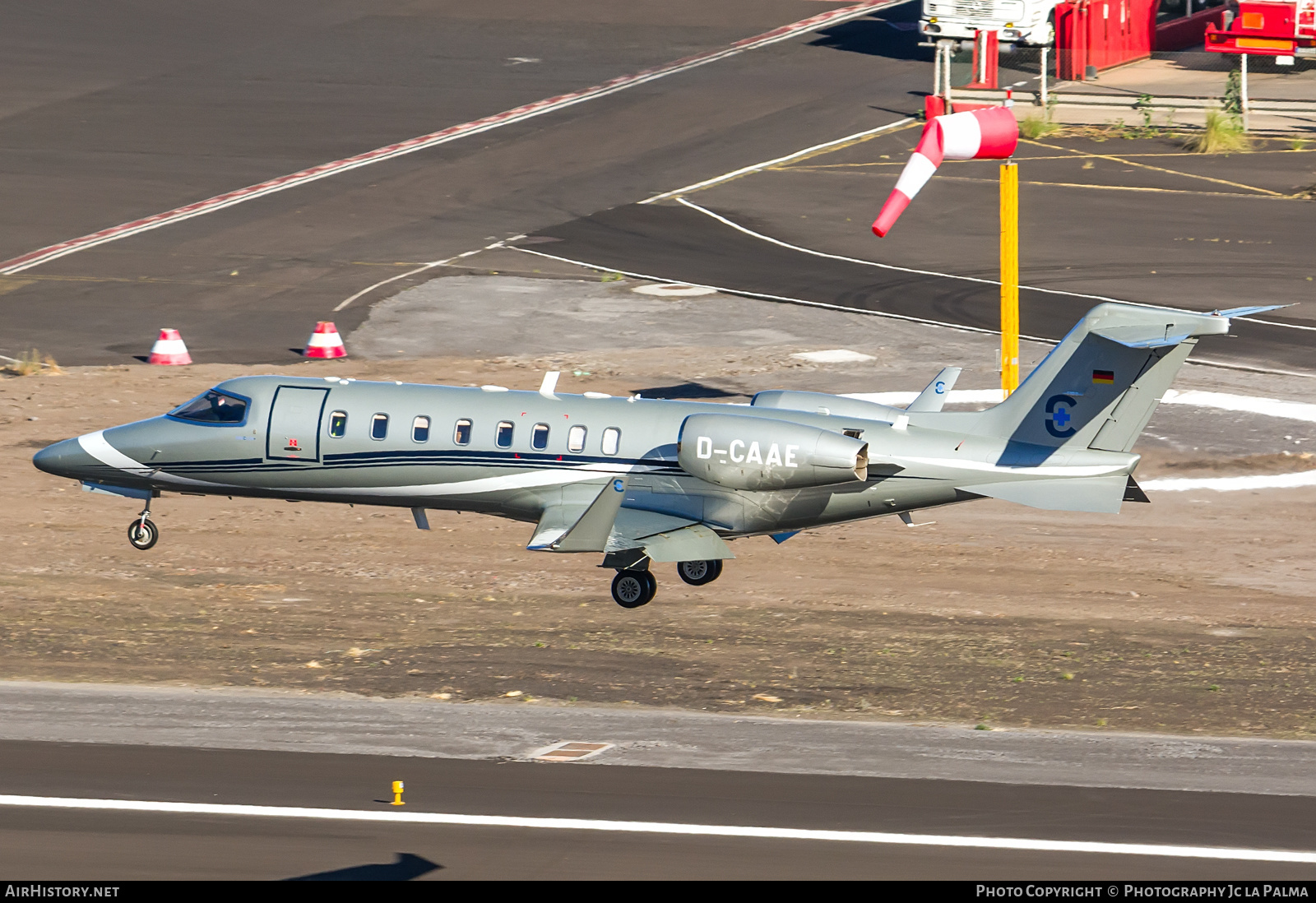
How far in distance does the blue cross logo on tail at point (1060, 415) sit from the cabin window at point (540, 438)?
7.16 m

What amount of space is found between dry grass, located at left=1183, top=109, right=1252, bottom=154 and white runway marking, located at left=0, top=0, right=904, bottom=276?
733 inches

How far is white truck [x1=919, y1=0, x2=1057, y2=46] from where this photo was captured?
61.3 m

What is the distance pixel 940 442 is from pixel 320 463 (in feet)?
30.3

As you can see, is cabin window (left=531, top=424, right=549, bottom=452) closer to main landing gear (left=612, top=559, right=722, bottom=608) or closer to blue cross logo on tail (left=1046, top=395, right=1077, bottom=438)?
main landing gear (left=612, top=559, right=722, bottom=608)

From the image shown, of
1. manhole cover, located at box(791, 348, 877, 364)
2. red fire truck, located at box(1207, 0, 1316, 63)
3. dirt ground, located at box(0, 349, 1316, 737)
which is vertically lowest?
dirt ground, located at box(0, 349, 1316, 737)

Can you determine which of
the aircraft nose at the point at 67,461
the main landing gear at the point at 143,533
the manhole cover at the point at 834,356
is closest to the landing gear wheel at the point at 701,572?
the main landing gear at the point at 143,533

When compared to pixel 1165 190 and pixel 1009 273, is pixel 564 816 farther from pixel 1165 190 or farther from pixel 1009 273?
pixel 1165 190

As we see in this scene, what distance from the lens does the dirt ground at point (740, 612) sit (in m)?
24.9

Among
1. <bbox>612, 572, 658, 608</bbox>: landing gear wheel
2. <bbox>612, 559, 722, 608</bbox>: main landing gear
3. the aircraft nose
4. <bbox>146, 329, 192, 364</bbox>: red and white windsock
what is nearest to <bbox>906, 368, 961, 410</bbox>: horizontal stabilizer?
<bbox>612, 559, 722, 608</bbox>: main landing gear

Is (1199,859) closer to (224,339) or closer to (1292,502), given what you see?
(1292,502)

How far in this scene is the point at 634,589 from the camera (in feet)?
91.7

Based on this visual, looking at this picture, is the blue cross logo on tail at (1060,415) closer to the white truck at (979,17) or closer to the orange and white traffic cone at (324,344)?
the orange and white traffic cone at (324,344)

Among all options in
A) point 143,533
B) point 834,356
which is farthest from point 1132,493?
point 834,356
